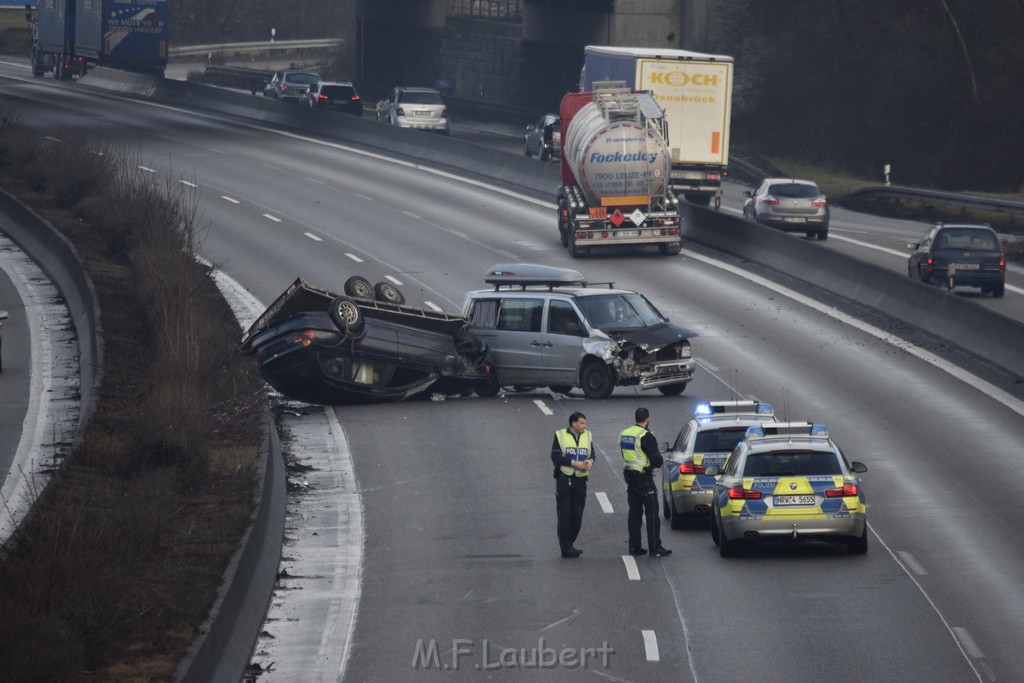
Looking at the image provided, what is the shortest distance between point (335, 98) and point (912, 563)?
201 feet

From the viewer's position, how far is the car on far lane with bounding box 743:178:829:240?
46.9m

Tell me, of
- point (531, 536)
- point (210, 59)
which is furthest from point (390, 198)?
point (210, 59)

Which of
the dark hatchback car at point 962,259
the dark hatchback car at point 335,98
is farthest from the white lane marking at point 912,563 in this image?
the dark hatchback car at point 335,98

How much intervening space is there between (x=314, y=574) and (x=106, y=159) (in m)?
35.4

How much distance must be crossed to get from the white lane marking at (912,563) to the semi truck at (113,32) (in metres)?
63.7

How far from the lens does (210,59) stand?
118375 millimetres

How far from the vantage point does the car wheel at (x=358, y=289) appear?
29.9 m

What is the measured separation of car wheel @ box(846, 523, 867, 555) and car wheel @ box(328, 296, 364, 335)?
35.7 ft

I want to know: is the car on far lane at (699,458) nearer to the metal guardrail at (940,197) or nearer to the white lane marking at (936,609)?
the white lane marking at (936,609)

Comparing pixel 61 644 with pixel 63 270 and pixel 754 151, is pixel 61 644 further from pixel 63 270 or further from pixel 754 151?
pixel 754 151

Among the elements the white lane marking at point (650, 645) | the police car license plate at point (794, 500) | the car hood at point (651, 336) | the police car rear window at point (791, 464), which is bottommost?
the white lane marking at point (650, 645)

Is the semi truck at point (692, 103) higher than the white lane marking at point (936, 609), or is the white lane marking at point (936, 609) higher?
the semi truck at point (692, 103)

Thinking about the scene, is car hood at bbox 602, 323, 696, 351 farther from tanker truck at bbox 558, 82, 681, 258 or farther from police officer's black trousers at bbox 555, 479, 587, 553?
tanker truck at bbox 558, 82, 681, 258

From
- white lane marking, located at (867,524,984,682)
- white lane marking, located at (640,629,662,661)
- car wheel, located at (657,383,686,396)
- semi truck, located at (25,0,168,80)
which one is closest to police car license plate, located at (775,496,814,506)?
white lane marking, located at (867,524,984,682)
